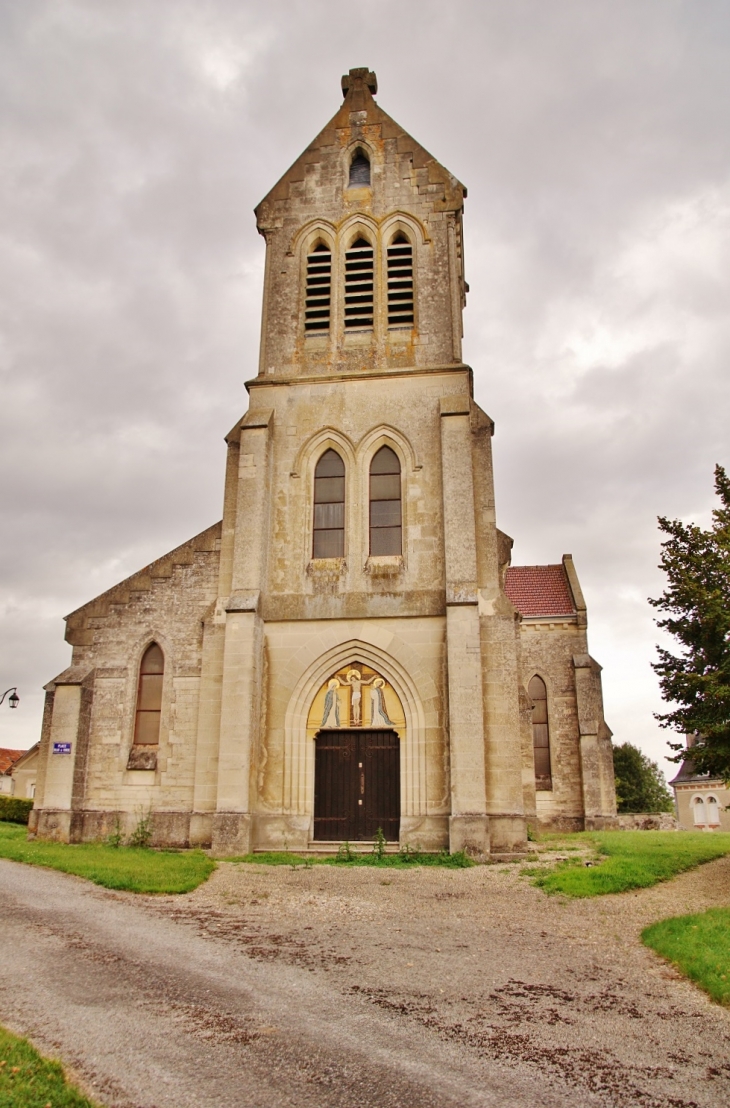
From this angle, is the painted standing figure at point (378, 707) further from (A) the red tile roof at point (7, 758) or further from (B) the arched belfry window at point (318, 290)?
(A) the red tile roof at point (7, 758)

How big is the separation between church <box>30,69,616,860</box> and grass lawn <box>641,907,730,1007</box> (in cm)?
663

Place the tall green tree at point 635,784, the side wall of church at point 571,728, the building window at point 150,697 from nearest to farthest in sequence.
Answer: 1. the building window at point 150,697
2. the side wall of church at point 571,728
3. the tall green tree at point 635,784

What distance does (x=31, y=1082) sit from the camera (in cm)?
485

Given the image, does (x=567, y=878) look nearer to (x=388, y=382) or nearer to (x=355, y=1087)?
(x=355, y=1087)

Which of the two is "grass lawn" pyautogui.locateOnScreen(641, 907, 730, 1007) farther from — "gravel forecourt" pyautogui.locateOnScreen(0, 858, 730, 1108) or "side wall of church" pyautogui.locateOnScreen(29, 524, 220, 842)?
"side wall of church" pyautogui.locateOnScreen(29, 524, 220, 842)

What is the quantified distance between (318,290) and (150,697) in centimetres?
1144

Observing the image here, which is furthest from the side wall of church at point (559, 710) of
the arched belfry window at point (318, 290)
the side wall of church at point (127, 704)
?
the arched belfry window at point (318, 290)

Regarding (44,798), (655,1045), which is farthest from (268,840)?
(655,1045)

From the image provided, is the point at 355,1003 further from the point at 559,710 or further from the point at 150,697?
the point at 559,710

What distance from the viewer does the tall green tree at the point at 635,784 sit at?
2110 inches

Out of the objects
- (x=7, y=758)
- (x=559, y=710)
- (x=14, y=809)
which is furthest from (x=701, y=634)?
(x=7, y=758)

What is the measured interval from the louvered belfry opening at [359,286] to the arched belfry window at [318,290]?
53cm

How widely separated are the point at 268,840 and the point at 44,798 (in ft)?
17.7

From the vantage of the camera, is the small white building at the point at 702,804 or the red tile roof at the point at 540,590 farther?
the small white building at the point at 702,804
